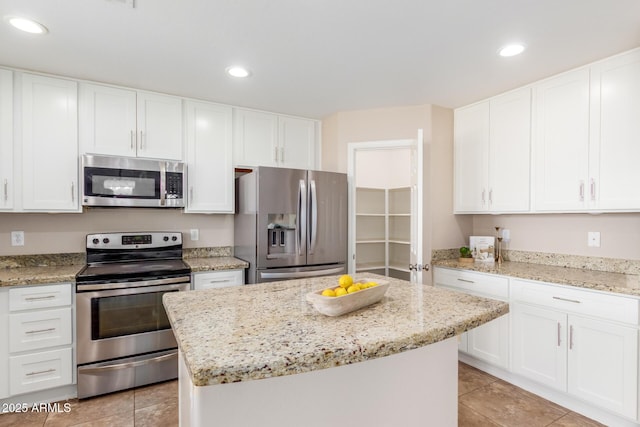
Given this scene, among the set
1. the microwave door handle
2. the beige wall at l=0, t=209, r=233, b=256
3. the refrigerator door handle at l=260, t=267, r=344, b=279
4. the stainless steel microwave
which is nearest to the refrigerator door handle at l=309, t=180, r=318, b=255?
the refrigerator door handle at l=260, t=267, r=344, b=279

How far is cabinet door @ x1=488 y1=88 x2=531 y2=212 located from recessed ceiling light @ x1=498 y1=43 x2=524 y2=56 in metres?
0.67

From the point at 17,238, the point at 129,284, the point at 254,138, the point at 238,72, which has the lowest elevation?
the point at 129,284

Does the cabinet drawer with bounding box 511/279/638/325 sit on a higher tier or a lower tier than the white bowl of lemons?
lower

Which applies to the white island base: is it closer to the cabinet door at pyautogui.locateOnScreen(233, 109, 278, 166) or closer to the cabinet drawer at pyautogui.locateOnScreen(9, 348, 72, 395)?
the cabinet drawer at pyautogui.locateOnScreen(9, 348, 72, 395)

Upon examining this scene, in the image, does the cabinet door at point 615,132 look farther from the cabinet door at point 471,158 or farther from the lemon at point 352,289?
the lemon at point 352,289

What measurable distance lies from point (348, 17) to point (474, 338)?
8.60ft

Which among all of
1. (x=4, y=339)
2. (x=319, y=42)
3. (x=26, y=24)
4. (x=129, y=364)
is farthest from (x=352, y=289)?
(x=4, y=339)

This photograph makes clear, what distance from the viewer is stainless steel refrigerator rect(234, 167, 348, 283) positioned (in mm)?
2906

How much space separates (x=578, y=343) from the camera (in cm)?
218

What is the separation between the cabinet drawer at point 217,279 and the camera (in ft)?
9.19

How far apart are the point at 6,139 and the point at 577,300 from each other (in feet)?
13.4

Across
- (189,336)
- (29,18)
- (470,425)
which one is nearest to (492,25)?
(189,336)

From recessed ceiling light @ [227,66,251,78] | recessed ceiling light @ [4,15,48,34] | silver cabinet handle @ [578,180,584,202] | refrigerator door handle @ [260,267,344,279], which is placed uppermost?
recessed ceiling light @ [4,15,48,34]

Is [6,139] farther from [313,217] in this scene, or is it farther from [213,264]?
[313,217]
